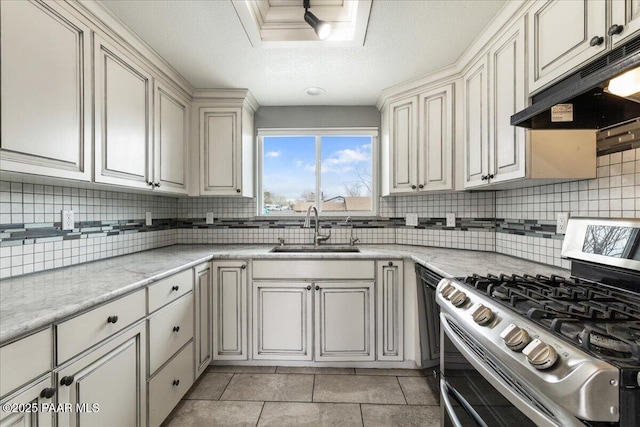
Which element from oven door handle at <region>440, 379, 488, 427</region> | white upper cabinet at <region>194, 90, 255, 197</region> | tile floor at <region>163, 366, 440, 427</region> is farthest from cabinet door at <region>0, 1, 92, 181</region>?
oven door handle at <region>440, 379, 488, 427</region>

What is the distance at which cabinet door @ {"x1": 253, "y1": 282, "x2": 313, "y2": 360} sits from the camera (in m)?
2.16

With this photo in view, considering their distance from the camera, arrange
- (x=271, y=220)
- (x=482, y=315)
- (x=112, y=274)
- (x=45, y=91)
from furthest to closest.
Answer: (x=271, y=220) < (x=112, y=274) < (x=45, y=91) < (x=482, y=315)

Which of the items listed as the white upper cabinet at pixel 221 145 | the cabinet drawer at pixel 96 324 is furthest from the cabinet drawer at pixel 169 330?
the white upper cabinet at pixel 221 145

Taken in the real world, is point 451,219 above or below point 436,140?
below

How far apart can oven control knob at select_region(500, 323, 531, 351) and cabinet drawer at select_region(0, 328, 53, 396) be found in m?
1.35

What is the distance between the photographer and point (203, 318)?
2.05 meters

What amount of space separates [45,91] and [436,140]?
89.9 inches

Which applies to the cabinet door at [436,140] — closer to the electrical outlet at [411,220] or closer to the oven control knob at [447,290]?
the electrical outlet at [411,220]

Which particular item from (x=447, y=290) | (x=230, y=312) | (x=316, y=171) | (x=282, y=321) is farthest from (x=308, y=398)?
(x=316, y=171)

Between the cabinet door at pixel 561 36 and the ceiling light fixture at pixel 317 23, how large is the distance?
1.01 m

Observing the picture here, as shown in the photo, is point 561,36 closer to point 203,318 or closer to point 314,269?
point 314,269

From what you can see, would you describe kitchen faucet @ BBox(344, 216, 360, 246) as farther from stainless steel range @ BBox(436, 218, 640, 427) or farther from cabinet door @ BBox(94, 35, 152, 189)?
cabinet door @ BBox(94, 35, 152, 189)

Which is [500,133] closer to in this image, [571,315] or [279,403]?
[571,315]

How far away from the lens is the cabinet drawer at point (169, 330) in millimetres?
1455
